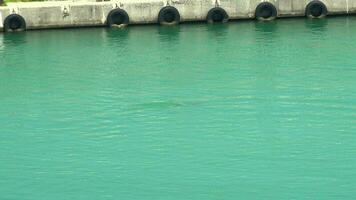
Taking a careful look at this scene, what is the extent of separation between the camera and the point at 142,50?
33.0m

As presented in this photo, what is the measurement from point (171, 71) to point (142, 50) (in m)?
4.88

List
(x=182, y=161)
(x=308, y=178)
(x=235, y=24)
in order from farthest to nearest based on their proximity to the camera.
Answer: (x=235, y=24) < (x=182, y=161) < (x=308, y=178)

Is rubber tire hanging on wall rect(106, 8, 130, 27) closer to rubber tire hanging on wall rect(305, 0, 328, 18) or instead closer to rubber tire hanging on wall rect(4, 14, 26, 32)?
rubber tire hanging on wall rect(4, 14, 26, 32)

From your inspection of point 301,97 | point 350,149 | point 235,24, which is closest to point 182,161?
point 350,149

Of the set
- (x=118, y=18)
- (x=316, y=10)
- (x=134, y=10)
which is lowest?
(x=316, y=10)

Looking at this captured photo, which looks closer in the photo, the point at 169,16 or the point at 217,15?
the point at 169,16

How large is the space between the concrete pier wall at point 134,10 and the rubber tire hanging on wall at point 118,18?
0.58ft

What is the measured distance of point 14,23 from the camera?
38594mm

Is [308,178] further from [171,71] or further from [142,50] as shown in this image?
[142,50]

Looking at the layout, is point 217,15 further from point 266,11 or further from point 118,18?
point 118,18

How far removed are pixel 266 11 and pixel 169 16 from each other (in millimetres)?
4782

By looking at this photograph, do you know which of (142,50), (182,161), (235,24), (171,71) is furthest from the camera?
(235,24)

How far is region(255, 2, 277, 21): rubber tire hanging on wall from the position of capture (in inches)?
1543

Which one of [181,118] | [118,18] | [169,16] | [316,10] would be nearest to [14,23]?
[118,18]
